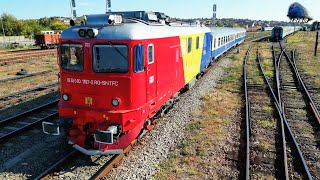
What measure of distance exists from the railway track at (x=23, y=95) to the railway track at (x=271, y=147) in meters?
10.5

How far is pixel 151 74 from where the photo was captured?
8.69 meters

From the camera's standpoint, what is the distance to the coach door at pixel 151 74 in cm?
845

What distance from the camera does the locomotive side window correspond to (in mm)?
8002

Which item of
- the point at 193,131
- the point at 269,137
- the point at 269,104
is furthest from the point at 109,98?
the point at 269,104

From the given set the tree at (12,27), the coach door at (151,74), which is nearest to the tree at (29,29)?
the tree at (12,27)

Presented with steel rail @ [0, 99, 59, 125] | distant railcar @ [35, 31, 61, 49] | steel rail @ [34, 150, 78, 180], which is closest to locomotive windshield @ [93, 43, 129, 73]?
steel rail @ [34, 150, 78, 180]

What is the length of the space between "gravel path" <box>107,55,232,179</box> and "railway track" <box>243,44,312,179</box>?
233cm

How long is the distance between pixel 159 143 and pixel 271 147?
3.51 meters

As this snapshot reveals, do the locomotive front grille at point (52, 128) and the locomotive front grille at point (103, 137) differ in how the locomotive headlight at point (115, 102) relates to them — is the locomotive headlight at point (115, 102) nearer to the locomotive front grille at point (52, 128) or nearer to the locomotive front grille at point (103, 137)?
the locomotive front grille at point (103, 137)

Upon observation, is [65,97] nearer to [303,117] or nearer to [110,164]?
[110,164]

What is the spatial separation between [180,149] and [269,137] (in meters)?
3.22

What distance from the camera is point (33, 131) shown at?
10547 millimetres

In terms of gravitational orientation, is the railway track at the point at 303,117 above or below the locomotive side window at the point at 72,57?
below

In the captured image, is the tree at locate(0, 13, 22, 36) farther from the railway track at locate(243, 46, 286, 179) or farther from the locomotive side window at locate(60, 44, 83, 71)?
the locomotive side window at locate(60, 44, 83, 71)
